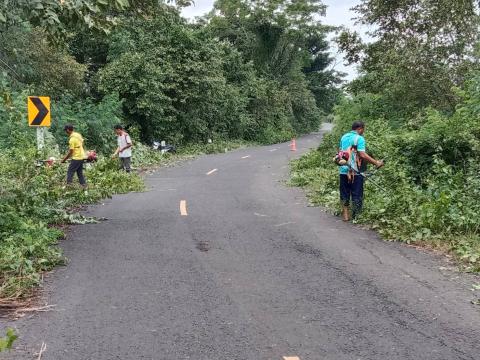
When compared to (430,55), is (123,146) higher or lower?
lower

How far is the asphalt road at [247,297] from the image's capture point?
4465 millimetres

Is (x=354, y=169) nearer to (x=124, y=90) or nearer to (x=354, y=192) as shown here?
(x=354, y=192)

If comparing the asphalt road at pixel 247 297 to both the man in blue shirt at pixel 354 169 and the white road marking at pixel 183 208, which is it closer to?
the man in blue shirt at pixel 354 169

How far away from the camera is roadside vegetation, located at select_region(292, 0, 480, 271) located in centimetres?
870

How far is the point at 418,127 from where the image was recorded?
582 inches

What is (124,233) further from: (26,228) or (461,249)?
(461,249)

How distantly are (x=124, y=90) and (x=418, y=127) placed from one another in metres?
16.1

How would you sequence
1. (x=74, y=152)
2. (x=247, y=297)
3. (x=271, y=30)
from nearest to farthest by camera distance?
(x=247, y=297)
(x=74, y=152)
(x=271, y=30)

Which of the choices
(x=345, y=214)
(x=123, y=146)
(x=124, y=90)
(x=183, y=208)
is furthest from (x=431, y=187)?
(x=124, y=90)

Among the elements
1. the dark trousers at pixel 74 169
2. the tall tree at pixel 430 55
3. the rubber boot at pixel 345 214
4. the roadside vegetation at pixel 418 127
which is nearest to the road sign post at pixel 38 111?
the dark trousers at pixel 74 169

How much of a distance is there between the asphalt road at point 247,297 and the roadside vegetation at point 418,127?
874mm

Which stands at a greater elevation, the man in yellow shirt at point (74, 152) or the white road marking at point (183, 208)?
the man in yellow shirt at point (74, 152)

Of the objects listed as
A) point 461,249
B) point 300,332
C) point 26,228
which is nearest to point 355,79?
point 461,249

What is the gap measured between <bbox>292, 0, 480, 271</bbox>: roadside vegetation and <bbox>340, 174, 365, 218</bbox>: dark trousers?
19cm
